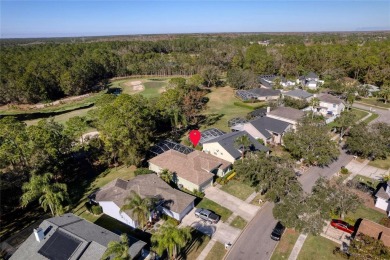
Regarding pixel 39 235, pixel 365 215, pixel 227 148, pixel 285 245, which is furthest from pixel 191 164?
pixel 365 215

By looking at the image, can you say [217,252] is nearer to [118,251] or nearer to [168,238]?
[168,238]

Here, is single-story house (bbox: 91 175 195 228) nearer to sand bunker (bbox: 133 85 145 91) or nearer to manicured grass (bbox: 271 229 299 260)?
manicured grass (bbox: 271 229 299 260)

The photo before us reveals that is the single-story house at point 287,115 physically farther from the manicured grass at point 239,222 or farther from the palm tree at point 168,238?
the palm tree at point 168,238

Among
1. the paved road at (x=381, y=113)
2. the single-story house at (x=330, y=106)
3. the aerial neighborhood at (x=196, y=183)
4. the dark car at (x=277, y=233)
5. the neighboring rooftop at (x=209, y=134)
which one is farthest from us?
the single-story house at (x=330, y=106)

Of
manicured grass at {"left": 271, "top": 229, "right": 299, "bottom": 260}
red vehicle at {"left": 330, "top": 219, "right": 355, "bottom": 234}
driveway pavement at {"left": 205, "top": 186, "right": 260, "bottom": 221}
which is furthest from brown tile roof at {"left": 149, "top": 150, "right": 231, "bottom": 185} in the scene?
red vehicle at {"left": 330, "top": 219, "right": 355, "bottom": 234}

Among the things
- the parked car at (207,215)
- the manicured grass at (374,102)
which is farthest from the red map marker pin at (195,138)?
the manicured grass at (374,102)
